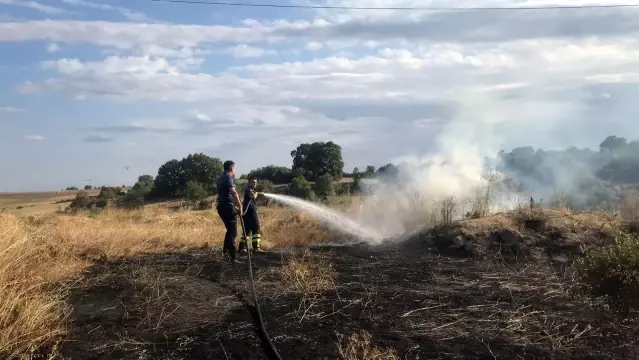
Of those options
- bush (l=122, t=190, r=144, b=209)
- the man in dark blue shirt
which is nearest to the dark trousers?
the man in dark blue shirt

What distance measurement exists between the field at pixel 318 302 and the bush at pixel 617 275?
0.35 meters

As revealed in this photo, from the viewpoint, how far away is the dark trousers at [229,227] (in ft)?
37.1

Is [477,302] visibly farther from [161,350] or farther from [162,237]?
[162,237]

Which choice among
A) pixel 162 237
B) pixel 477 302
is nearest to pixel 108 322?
pixel 477 302

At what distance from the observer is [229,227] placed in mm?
11383

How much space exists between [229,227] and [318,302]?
181 inches

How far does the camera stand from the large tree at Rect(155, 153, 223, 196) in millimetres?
36438

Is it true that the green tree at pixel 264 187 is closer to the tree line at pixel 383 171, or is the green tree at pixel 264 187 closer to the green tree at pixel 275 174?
the tree line at pixel 383 171

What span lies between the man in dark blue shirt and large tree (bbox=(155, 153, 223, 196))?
2445cm

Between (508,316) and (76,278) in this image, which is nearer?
(508,316)

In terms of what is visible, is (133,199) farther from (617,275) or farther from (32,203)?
(617,275)

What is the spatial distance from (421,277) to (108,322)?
4.66 m

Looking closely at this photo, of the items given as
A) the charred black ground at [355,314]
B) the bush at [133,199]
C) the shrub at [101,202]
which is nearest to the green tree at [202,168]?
the bush at [133,199]

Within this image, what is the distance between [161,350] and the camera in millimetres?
5648
